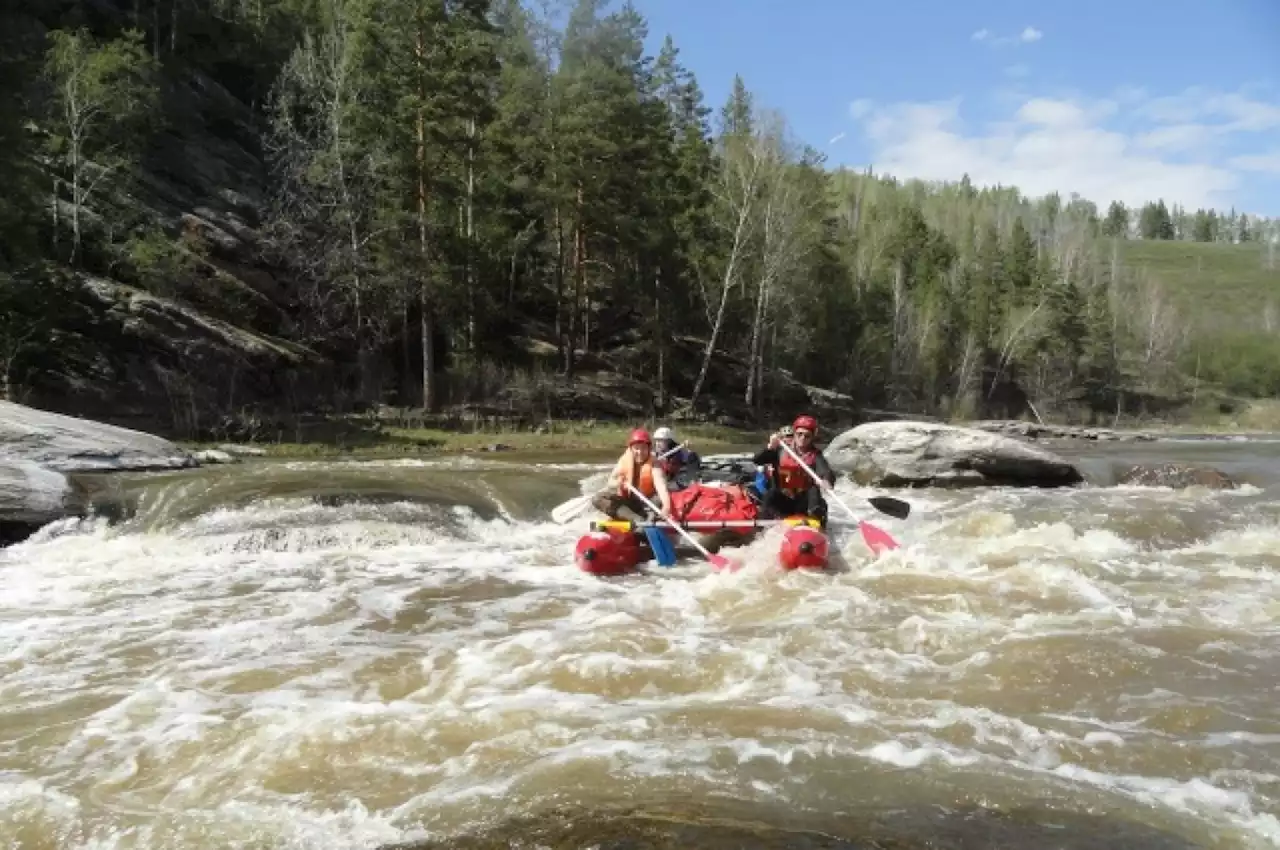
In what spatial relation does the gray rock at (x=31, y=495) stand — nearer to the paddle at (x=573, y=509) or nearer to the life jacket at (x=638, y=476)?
the paddle at (x=573, y=509)

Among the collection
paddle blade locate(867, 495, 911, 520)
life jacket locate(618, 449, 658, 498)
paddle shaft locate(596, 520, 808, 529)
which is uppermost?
life jacket locate(618, 449, 658, 498)

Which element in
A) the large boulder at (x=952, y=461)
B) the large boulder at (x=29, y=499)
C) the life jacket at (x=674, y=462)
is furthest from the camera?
the large boulder at (x=952, y=461)

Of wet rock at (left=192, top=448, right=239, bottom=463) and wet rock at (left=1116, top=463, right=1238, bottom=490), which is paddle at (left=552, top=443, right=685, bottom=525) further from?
wet rock at (left=1116, top=463, right=1238, bottom=490)

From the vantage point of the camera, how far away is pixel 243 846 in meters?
3.71

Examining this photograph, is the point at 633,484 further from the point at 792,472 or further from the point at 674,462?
the point at 792,472

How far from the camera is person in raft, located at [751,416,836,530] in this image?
10750 millimetres

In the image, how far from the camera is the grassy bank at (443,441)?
19234mm

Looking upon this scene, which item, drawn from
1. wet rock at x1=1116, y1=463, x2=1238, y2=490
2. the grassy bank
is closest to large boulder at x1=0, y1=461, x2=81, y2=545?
the grassy bank

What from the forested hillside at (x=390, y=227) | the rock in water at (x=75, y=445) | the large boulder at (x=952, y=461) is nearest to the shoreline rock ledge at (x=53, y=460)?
the rock in water at (x=75, y=445)

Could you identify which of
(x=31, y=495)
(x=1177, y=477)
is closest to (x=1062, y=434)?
(x=1177, y=477)

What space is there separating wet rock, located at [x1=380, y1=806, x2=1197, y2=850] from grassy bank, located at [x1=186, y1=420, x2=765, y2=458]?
1579 centimetres

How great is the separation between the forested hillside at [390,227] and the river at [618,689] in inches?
450

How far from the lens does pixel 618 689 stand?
568 cm

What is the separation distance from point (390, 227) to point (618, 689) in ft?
68.9
